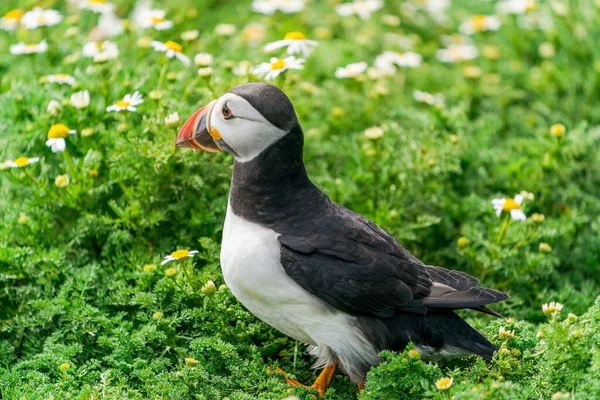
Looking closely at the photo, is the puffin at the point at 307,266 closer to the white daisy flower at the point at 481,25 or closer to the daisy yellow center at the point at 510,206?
the daisy yellow center at the point at 510,206

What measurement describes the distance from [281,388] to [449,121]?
2.55 meters

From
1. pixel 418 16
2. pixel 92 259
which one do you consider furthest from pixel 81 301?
pixel 418 16

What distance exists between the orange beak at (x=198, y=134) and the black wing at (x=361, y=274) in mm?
595

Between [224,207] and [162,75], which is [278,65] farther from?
[224,207]

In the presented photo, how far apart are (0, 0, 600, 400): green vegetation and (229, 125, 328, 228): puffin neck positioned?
0.47m

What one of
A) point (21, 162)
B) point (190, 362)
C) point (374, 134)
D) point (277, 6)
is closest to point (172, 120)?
point (21, 162)

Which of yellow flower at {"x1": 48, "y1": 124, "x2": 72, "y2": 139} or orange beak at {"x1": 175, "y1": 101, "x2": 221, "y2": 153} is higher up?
orange beak at {"x1": 175, "y1": 101, "x2": 221, "y2": 153}

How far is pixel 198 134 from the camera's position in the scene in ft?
12.9

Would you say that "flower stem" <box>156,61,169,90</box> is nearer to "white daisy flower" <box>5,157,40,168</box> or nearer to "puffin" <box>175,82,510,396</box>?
"white daisy flower" <box>5,157,40,168</box>

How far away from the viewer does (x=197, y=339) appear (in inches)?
154

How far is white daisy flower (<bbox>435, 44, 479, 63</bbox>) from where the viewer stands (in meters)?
7.16

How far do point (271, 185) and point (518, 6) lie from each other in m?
4.26

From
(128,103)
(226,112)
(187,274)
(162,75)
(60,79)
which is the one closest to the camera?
(226,112)

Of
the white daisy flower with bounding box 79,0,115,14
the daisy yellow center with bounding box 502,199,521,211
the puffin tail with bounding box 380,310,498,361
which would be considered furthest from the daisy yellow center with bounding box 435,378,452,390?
the white daisy flower with bounding box 79,0,115,14
